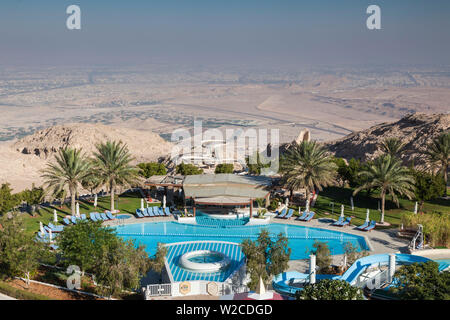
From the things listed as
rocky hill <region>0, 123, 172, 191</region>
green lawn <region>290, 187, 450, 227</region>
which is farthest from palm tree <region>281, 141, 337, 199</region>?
rocky hill <region>0, 123, 172, 191</region>

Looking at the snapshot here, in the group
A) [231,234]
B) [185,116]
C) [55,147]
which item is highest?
[185,116]

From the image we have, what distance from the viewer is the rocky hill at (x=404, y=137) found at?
2058 inches

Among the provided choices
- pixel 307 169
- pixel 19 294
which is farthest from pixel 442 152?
pixel 19 294

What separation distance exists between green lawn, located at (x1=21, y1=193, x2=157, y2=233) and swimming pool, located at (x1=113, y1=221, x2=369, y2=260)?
3.67 meters

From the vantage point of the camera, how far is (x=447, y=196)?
3494 centimetres

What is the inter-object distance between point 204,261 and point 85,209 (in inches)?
552

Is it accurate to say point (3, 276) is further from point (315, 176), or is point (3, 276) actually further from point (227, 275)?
point (315, 176)

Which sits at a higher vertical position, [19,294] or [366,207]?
[19,294]

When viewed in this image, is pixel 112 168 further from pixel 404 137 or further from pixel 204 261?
pixel 404 137

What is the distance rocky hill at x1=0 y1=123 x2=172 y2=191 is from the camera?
2025 inches

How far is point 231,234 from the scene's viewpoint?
29453 millimetres

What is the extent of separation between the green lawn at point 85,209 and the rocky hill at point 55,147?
47.9 ft

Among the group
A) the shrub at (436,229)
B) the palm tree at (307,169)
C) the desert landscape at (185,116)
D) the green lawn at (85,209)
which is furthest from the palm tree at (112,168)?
the desert landscape at (185,116)
